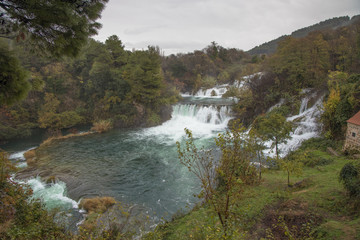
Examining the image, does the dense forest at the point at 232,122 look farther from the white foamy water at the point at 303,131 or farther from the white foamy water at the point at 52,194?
the white foamy water at the point at 52,194

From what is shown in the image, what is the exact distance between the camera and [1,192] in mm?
5664

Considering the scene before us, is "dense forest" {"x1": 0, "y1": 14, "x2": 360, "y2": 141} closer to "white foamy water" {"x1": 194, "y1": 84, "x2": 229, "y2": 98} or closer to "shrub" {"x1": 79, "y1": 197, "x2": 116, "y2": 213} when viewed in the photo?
"white foamy water" {"x1": 194, "y1": 84, "x2": 229, "y2": 98}

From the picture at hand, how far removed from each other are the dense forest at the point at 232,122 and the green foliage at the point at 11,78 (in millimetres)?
14

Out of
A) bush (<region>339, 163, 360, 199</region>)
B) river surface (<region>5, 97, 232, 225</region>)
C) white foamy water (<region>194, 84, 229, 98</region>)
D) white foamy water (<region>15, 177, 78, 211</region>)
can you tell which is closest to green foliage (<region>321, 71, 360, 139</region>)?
bush (<region>339, 163, 360, 199</region>)

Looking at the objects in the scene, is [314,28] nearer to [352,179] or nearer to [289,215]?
[352,179]

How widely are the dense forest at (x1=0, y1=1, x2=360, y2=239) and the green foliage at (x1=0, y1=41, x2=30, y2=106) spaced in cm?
1

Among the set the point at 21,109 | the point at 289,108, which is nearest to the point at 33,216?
the point at 289,108

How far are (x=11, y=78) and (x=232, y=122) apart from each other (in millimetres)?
3802

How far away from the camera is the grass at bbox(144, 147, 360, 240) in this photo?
436 cm

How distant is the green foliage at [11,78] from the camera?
2.78 m

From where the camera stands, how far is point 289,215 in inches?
216

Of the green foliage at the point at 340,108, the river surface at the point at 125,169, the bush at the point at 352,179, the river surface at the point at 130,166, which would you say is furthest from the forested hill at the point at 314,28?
the bush at the point at 352,179

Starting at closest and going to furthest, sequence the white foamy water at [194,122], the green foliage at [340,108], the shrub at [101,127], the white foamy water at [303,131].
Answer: the green foliage at [340,108] → the white foamy water at [303,131] → the white foamy water at [194,122] → the shrub at [101,127]

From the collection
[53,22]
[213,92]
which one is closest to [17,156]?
[53,22]
